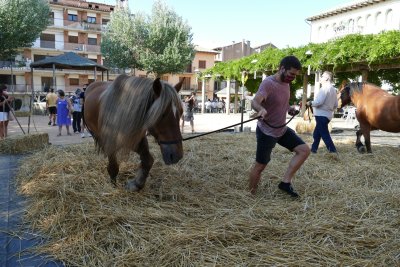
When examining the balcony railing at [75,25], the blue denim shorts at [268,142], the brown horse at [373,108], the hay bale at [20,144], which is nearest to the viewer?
the blue denim shorts at [268,142]

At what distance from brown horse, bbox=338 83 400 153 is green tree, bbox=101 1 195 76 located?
73.8ft

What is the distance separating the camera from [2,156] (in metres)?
6.08

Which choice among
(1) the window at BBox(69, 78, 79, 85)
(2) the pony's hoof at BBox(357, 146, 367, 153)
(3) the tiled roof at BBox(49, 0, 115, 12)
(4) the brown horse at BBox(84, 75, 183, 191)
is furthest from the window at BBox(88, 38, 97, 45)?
(4) the brown horse at BBox(84, 75, 183, 191)

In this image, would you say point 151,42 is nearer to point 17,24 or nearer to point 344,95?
point 17,24

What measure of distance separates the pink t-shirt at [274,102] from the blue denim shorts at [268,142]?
6cm

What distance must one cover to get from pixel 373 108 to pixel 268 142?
373 centimetres

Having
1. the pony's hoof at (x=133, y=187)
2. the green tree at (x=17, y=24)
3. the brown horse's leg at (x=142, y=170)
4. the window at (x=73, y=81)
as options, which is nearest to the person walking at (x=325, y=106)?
the brown horse's leg at (x=142, y=170)

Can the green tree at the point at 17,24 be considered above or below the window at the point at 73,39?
below

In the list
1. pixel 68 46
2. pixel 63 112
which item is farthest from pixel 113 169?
pixel 68 46

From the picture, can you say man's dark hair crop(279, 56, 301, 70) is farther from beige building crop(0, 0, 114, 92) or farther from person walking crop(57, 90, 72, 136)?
beige building crop(0, 0, 114, 92)

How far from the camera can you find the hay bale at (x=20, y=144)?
6332 millimetres

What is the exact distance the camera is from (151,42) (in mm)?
28375

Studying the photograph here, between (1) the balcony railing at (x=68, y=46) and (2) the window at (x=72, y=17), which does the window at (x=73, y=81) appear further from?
(2) the window at (x=72, y=17)

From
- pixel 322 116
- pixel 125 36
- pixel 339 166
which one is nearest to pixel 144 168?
pixel 339 166
